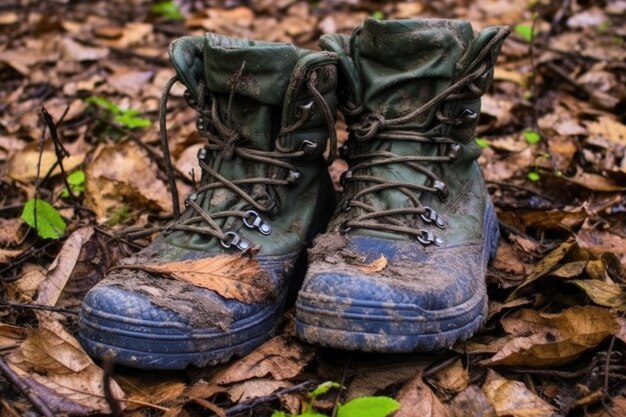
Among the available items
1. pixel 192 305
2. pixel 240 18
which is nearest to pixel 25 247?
pixel 192 305

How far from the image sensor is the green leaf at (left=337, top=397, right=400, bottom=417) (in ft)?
4.62

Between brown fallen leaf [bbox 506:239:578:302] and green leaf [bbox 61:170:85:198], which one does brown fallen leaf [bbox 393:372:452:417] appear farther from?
green leaf [bbox 61:170:85:198]

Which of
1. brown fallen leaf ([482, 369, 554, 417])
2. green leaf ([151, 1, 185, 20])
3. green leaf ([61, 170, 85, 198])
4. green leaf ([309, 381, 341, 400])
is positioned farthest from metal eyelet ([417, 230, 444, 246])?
green leaf ([151, 1, 185, 20])

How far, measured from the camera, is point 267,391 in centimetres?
160

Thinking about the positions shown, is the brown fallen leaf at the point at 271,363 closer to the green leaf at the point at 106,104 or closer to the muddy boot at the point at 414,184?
the muddy boot at the point at 414,184

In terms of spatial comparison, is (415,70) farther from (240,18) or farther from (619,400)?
(240,18)

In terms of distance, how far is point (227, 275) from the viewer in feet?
5.76

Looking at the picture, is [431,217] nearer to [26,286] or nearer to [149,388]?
[149,388]

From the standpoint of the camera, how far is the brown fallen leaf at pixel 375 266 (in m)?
1.68

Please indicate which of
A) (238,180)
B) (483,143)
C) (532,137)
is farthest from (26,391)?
(532,137)

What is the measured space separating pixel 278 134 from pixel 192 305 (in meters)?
0.55

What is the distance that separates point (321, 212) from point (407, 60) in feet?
1.72

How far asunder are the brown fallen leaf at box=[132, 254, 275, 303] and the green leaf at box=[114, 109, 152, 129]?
1475 mm

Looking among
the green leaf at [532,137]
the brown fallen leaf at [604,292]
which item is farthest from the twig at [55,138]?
the green leaf at [532,137]
